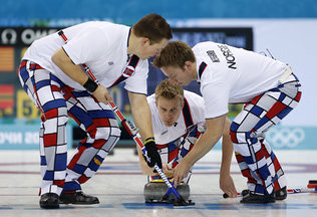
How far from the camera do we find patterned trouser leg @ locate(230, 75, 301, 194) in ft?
11.9

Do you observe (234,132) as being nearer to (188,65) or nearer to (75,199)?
(188,65)

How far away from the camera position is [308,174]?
229 inches

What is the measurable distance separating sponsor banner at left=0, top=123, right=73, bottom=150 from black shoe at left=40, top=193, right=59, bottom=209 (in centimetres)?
800

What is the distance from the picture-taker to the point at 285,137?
1188 centimetres

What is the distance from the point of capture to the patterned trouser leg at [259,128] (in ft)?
11.9

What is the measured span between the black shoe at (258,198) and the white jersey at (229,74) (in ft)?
2.04

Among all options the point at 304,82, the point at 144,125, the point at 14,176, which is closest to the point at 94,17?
the point at 304,82

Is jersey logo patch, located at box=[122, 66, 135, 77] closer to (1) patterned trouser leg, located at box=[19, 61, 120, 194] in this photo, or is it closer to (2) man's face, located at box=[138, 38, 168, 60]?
(2) man's face, located at box=[138, 38, 168, 60]

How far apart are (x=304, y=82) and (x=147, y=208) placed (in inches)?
401

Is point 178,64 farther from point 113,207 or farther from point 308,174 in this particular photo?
point 308,174

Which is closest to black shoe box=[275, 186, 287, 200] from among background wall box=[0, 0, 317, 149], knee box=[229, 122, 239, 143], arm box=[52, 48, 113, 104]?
knee box=[229, 122, 239, 143]

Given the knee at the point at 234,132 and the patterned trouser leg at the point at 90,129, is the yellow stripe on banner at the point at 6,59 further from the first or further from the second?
the knee at the point at 234,132

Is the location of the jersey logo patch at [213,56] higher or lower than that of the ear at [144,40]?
lower

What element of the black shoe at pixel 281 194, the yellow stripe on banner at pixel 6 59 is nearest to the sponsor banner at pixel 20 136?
the yellow stripe on banner at pixel 6 59
